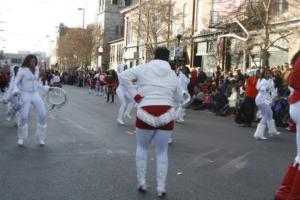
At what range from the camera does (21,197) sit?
6070mm

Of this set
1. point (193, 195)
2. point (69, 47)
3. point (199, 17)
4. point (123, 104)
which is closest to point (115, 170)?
point (193, 195)

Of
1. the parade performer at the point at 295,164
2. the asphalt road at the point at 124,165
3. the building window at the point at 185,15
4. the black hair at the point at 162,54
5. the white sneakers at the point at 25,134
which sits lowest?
the asphalt road at the point at 124,165

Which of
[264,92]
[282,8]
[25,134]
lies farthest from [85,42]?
[25,134]

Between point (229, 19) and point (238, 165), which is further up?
point (229, 19)

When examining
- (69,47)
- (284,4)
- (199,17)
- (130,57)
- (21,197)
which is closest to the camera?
(21,197)

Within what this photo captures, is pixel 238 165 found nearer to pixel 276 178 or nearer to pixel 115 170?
pixel 276 178

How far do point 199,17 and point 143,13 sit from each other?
448 centimetres

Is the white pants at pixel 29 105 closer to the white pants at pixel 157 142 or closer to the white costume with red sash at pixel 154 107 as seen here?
the white costume with red sash at pixel 154 107

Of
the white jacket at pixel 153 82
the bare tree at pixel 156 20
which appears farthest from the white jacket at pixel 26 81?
the bare tree at pixel 156 20

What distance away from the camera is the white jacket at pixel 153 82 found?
6309 mm

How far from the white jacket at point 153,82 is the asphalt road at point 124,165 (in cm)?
118

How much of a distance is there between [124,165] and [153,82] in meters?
2.32

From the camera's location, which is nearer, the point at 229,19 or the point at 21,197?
the point at 21,197

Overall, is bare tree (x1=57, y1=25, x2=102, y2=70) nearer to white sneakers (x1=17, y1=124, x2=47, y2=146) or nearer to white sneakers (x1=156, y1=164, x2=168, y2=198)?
white sneakers (x1=17, y1=124, x2=47, y2=146)
